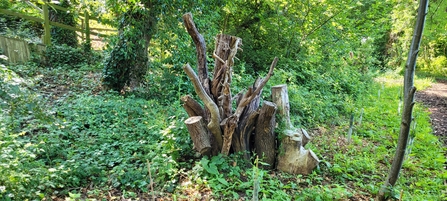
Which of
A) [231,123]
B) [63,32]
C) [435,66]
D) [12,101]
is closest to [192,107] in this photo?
[231,123]

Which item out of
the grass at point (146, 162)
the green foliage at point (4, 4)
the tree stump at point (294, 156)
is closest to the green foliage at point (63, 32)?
the green foliage at point (4, 4)

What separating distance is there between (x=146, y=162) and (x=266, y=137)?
1.45m

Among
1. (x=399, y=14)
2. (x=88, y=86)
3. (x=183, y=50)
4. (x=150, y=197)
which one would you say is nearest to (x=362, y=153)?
(x=150, y=197)

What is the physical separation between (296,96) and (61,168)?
14.4 feet

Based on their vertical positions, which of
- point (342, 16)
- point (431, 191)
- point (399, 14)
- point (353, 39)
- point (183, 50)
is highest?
point (399, 14)

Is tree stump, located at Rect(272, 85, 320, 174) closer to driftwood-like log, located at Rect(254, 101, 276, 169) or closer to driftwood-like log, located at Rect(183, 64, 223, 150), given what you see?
driftwood-like log, located at Rect(254, 101, 276, 169)

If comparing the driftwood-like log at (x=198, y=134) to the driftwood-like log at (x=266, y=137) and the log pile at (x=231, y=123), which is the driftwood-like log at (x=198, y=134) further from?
the driftwood-like log at (x=266, y=137)

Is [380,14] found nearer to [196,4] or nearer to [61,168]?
[196,4]

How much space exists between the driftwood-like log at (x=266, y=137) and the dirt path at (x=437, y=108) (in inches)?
145

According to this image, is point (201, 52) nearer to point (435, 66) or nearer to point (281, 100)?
point (281, 100)

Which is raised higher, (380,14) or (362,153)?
(380,14)

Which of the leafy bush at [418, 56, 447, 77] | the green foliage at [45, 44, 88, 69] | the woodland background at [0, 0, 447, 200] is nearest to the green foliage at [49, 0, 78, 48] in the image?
the woodland background at [0, 0, 447, 200]

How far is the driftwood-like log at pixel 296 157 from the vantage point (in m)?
3.31

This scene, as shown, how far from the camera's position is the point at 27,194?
2.31 meters
